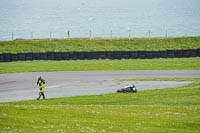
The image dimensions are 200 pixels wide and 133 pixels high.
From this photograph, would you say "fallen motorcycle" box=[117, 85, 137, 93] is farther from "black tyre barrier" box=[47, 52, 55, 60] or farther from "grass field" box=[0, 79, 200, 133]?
"black tyre barrier" box=[47, 52, 55, 60]

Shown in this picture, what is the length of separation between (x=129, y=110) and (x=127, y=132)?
6.97m

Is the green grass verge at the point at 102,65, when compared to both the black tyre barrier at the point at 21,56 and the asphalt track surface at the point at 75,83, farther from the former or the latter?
the asphalt track surface at the point at 75,83

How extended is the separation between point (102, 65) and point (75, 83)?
11.6m

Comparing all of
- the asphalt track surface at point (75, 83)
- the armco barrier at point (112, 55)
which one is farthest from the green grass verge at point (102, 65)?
the asphalt track surface at point (75, 83)

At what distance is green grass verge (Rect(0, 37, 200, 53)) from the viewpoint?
60728 millimetres

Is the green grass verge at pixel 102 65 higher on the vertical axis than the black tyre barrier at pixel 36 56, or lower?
lower

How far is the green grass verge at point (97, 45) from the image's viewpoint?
60728 millimetres

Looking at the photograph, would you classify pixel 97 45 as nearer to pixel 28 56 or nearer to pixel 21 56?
pixel 28 56

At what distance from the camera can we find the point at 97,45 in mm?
62719

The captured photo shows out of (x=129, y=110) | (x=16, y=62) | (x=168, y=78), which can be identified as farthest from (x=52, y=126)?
(x=16, y=62)

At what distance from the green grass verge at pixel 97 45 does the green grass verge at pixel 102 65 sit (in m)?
6.22

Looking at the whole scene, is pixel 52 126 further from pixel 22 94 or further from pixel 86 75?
pixel 86 75

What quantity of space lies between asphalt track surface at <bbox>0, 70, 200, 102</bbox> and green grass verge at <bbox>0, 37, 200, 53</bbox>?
14.4 meters

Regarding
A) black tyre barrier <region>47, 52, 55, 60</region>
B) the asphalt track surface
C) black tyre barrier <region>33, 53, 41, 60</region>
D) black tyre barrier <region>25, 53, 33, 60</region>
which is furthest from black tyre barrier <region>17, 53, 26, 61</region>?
the asphalt track surface
